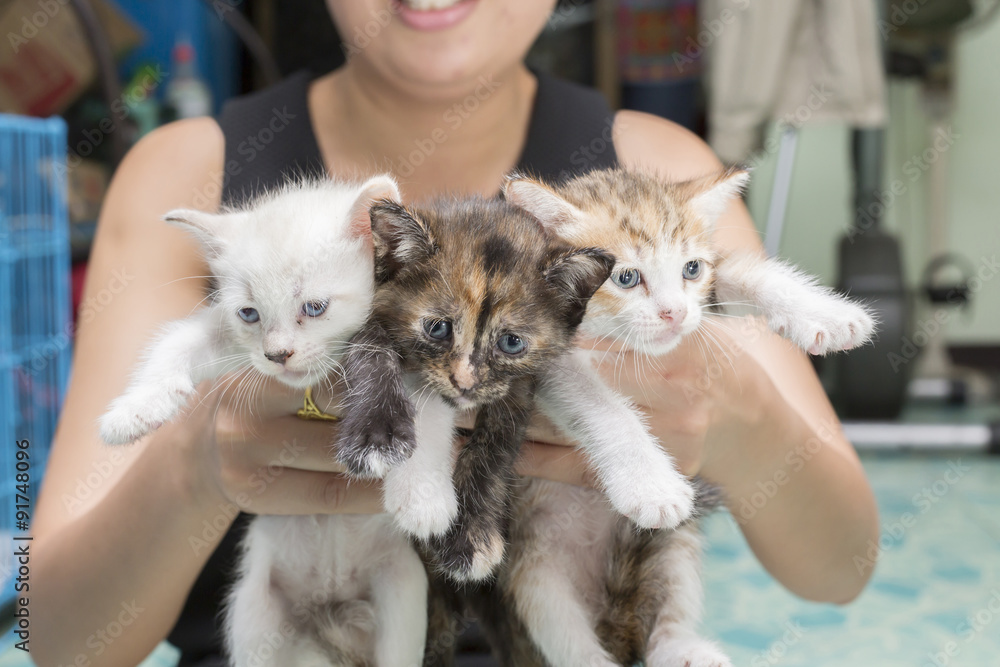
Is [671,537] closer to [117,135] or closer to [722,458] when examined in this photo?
[722,458]

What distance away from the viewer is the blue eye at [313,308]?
74cm

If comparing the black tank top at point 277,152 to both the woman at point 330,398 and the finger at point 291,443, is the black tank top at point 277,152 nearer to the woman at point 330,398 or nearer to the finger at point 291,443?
the woman at point 330,398

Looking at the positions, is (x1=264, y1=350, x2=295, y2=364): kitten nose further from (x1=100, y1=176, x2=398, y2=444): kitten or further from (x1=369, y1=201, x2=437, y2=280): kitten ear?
(x1=369, y1=201, x2=437, y2=280): kitten ear

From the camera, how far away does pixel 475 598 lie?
843 mm

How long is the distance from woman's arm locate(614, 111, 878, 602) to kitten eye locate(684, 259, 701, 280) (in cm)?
7

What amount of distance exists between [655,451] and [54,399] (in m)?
1.64

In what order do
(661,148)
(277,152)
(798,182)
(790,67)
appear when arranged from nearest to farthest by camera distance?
(277,152)
(661,148)
(790,67)
(798,182)

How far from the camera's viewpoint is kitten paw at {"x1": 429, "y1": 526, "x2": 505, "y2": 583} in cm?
62

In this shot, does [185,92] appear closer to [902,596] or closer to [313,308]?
[313,308]

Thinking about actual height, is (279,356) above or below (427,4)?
below

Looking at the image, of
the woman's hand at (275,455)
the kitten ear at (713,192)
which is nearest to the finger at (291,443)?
the woman's hand at (275,455)

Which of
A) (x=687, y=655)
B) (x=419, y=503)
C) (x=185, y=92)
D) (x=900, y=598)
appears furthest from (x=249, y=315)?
(x=185, y=92)

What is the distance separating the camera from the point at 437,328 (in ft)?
2.26

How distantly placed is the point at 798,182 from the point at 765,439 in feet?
10.3
